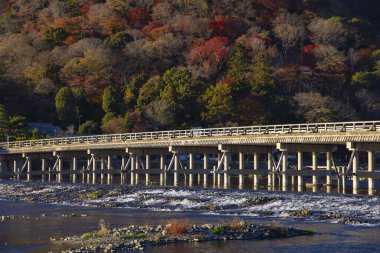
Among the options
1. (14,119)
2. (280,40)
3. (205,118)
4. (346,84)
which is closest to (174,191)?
(205,118)

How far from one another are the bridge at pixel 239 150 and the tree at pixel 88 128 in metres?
4.88

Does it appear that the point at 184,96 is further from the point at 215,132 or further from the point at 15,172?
the point at 215,132

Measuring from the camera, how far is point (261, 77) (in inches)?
3743

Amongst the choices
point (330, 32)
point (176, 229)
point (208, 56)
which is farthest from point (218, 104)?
point (176, 229)

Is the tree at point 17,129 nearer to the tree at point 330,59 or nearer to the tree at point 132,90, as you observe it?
the tree at point 132,90

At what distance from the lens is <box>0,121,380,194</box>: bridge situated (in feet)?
165

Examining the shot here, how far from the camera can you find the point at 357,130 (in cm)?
4881

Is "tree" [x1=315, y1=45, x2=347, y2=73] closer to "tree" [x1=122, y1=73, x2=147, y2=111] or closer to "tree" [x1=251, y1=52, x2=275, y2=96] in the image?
"tree" [x1=251, y1=52, x2=275, y2=96]

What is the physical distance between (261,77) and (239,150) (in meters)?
34.7

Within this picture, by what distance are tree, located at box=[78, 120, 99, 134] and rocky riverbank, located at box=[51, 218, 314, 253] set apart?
65.0 m

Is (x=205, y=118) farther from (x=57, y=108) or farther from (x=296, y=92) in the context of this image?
(x=57, y=108)

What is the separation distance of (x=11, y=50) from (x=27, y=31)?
1323 centimetres

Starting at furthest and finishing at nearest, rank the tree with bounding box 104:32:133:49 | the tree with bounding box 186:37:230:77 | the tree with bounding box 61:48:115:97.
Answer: the tree with bounding box 104:32:133:49, the tree with bounding box 61:48:115:97, the tree with bounding box 186:37:230:77

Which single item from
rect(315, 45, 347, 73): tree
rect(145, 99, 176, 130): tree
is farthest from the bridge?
rect(315, 45, 347, 73): tree
